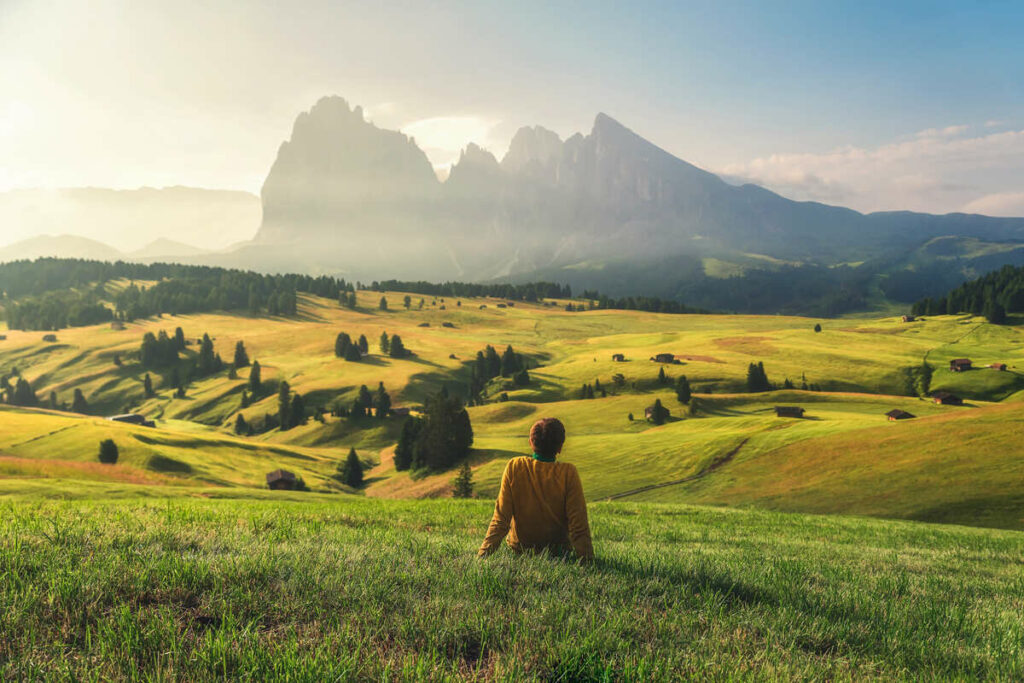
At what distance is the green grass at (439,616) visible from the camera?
12.2 ft

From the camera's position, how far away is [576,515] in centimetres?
741

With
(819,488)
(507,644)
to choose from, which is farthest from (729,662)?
(819,488)

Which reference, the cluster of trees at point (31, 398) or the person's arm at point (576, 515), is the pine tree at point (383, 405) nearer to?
the cluster of trees at point (31, 398)

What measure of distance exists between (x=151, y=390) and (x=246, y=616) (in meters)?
234

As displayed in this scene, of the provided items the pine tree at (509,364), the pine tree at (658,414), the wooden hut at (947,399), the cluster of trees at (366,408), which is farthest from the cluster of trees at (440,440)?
the wooden hut at (947,399)

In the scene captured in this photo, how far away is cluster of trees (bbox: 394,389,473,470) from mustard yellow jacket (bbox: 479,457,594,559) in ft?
310

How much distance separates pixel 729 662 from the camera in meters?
4.04

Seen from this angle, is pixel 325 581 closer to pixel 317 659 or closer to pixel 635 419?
pixel 317 659

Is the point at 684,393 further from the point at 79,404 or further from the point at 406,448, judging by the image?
the point at 79,404

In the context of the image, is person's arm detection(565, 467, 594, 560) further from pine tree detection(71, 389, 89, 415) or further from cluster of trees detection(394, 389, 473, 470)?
pine tree detection(71, 389, 89, 415)

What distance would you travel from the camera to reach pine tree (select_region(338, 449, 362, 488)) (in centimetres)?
10225

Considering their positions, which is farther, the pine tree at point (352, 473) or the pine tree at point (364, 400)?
the pine tree at point (364, 400)

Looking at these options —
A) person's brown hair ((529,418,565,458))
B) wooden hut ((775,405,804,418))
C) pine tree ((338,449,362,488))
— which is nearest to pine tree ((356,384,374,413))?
pine tree ((338,449,362,488))

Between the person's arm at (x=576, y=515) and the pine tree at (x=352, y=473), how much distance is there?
102m
